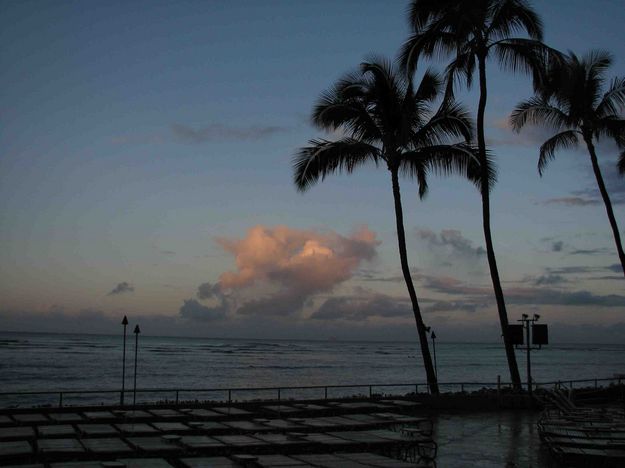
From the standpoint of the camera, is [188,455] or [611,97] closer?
[188,455]

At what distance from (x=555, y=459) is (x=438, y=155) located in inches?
542

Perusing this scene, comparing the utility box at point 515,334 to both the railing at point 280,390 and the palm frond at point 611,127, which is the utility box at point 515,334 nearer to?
the railing at point 280,390

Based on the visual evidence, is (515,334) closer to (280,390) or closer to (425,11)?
(425,11)

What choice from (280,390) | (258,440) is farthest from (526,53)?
(280,390)

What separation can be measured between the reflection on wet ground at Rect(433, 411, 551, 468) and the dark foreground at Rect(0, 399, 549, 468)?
20mm

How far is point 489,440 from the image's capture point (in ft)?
51.2

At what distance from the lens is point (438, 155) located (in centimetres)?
2503

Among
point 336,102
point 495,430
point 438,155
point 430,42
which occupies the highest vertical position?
point 430,42

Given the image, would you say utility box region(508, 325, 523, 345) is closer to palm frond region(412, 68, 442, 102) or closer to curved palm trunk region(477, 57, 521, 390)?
curved palm trunk region(477, 57, 521, 390)

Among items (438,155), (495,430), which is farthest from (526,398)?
(438,155)

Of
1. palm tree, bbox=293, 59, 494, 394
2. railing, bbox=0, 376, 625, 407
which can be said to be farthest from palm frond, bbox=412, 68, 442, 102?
railing, bbox=0, 376, 625, 407

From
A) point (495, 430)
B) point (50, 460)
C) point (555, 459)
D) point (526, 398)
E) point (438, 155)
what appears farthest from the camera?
point (438, 155)

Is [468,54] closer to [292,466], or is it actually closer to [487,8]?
[487,8]

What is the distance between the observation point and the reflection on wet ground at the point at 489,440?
13.1 m
